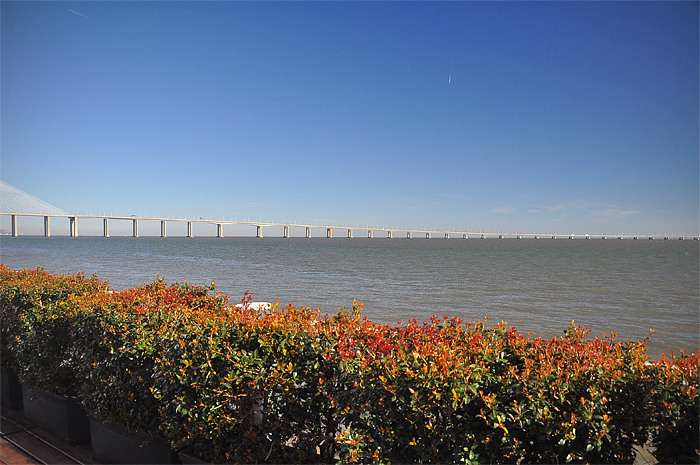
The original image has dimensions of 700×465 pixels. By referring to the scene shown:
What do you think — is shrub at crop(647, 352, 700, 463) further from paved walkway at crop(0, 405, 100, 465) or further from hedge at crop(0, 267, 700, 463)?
paved walkway at crop(0, 405, 100, 465)

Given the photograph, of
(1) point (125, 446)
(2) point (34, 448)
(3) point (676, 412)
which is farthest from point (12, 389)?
(3) point (676, 412)

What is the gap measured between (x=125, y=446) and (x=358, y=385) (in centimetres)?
265

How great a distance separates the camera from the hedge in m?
2.12

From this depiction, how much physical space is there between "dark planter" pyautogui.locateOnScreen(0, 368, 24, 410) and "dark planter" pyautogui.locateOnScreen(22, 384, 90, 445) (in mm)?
732

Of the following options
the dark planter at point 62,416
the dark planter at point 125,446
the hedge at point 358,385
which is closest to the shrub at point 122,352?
the hedge at point 358,385

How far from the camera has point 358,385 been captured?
242 centimetres

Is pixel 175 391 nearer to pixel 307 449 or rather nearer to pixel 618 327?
pixel 307 449

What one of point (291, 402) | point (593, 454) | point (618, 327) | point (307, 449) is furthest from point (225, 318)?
point (618, 327)

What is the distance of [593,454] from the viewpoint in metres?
2.17

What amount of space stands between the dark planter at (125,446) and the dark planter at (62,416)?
308 millimetres

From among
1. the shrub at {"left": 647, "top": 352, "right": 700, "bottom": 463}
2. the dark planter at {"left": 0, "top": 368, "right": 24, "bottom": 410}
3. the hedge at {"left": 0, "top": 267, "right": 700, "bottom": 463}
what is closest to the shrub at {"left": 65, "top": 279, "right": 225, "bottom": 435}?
the hedge at {"left": 0, "top": 267, "right": 700, "bottom": 463}

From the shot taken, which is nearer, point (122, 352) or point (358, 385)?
point (358, 385)

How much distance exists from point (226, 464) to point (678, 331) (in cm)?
1779

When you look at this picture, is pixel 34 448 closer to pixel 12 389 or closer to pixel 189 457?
pixel 12 389
